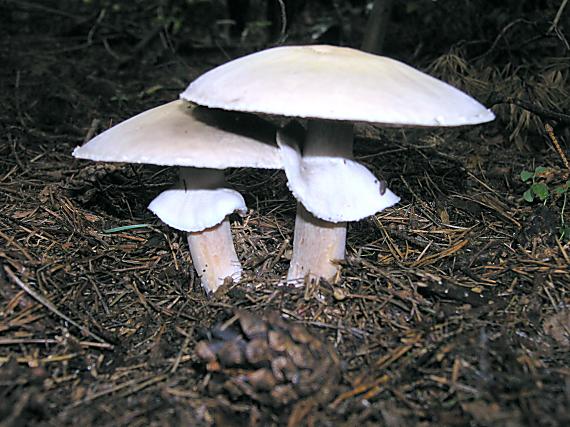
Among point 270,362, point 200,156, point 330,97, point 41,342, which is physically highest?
point 330,97

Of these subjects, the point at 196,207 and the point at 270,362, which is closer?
the point at 270,362

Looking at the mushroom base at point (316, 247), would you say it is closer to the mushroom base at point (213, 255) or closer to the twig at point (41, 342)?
the mushroom base at point (213, 255)

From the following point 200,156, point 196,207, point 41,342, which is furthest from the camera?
point 196,207

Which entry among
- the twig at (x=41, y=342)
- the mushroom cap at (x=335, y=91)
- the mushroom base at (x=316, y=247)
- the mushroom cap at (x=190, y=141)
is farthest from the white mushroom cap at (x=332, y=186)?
the twig at (x=41, y=342)

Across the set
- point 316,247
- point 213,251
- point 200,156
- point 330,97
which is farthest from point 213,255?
point 330,97

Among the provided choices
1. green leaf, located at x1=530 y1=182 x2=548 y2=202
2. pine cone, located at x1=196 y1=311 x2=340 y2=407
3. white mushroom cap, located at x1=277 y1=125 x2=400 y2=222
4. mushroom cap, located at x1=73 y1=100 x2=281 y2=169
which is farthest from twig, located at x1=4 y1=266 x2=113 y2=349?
green leaf, located at x1=530 y1=182 x2=548 y2=202

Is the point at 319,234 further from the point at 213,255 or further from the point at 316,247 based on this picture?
the point at 213,255
